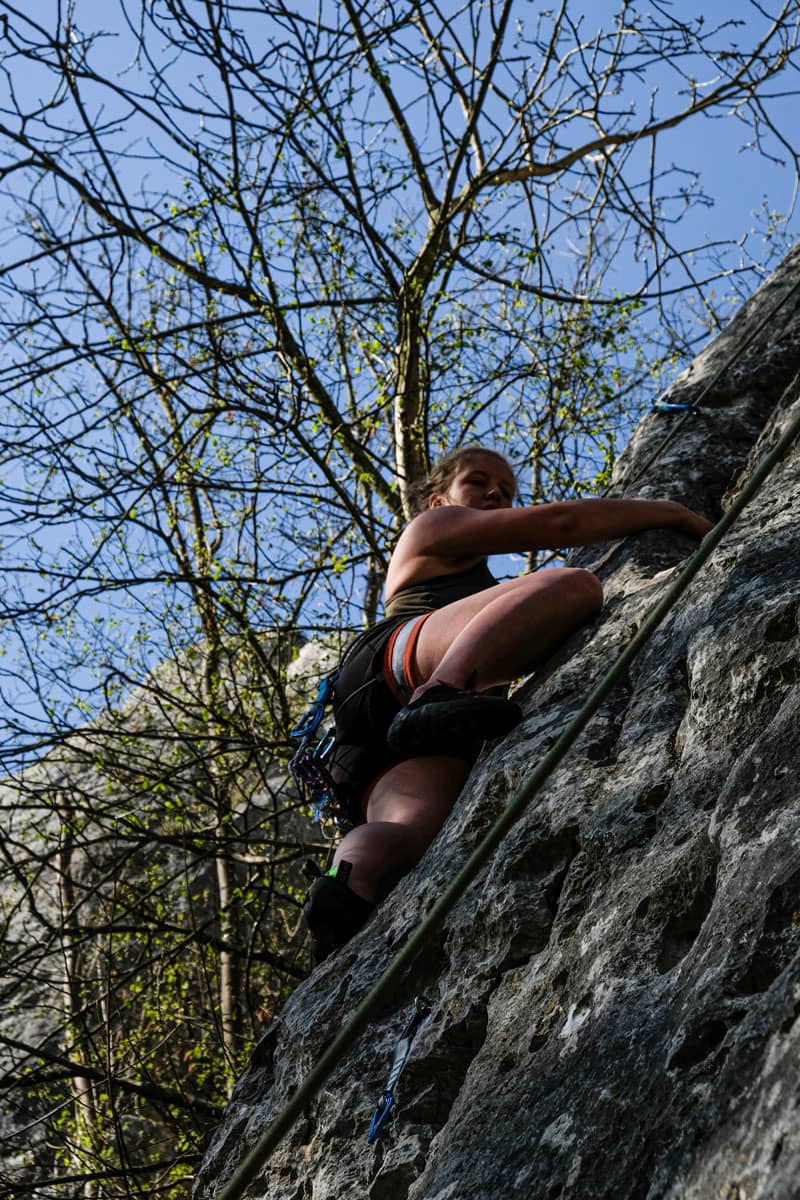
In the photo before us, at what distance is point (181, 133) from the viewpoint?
610cm

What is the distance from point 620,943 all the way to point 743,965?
1.24 feet

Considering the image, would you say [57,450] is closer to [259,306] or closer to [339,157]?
[259,306]

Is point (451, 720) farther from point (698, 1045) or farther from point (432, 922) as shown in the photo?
point (698, 1045)

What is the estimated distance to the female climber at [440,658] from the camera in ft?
9.86

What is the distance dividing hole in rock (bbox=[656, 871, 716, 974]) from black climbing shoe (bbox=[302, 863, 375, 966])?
4.46ft

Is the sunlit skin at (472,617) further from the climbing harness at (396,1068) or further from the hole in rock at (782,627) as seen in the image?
the hole in rock at (782,627)

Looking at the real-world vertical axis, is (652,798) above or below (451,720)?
below

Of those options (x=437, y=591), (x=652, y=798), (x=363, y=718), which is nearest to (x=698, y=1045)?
(x=652, y=798)

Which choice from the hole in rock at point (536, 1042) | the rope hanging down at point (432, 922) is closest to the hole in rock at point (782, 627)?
the rope hanging down at point (432, 922)

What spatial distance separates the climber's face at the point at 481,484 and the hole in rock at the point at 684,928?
218 cm

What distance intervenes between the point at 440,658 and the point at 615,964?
155 centimetres

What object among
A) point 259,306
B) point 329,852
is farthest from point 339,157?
point 329,852

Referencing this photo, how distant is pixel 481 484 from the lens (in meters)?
3.86

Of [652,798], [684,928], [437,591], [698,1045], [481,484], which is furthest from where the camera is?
[481,484]
